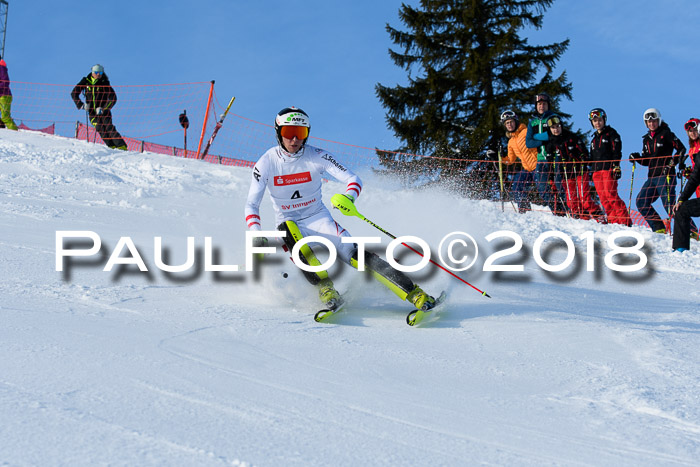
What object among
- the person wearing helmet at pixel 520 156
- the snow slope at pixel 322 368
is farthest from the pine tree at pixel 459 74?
the snow slope at pixel 322 368

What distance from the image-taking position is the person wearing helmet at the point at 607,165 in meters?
10.1

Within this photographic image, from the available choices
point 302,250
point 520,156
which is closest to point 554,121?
point 520,156

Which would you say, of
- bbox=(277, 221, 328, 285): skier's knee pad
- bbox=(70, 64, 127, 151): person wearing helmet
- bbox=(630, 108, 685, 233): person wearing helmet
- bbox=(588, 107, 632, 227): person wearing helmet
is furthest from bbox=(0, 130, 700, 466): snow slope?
bbox=(70, 64, 127, 151): person wearing helmet

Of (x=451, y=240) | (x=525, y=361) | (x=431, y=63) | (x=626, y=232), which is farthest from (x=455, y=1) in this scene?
(x=525, y=361)

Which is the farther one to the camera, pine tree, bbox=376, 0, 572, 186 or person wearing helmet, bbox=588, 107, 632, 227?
pine tree, bbox=376, 0, 572, 186

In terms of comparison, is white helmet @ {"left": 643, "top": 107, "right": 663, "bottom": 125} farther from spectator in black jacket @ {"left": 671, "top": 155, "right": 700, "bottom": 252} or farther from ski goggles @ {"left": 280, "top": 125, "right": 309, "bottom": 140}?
ski goggles @ {"left": 280, "top": 125, "right": 309, "bottom": 140}

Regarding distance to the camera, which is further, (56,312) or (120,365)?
(56,312)

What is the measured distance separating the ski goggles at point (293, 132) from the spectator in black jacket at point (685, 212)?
240 inches

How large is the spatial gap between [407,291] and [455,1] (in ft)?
61.9

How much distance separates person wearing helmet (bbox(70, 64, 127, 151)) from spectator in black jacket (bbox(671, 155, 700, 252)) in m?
11.2

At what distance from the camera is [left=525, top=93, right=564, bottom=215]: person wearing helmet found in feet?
34.6

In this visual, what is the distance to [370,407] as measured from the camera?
2.76m

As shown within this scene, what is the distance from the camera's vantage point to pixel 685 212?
884 centimetres

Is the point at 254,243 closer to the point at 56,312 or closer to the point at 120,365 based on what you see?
the point at 56,312
